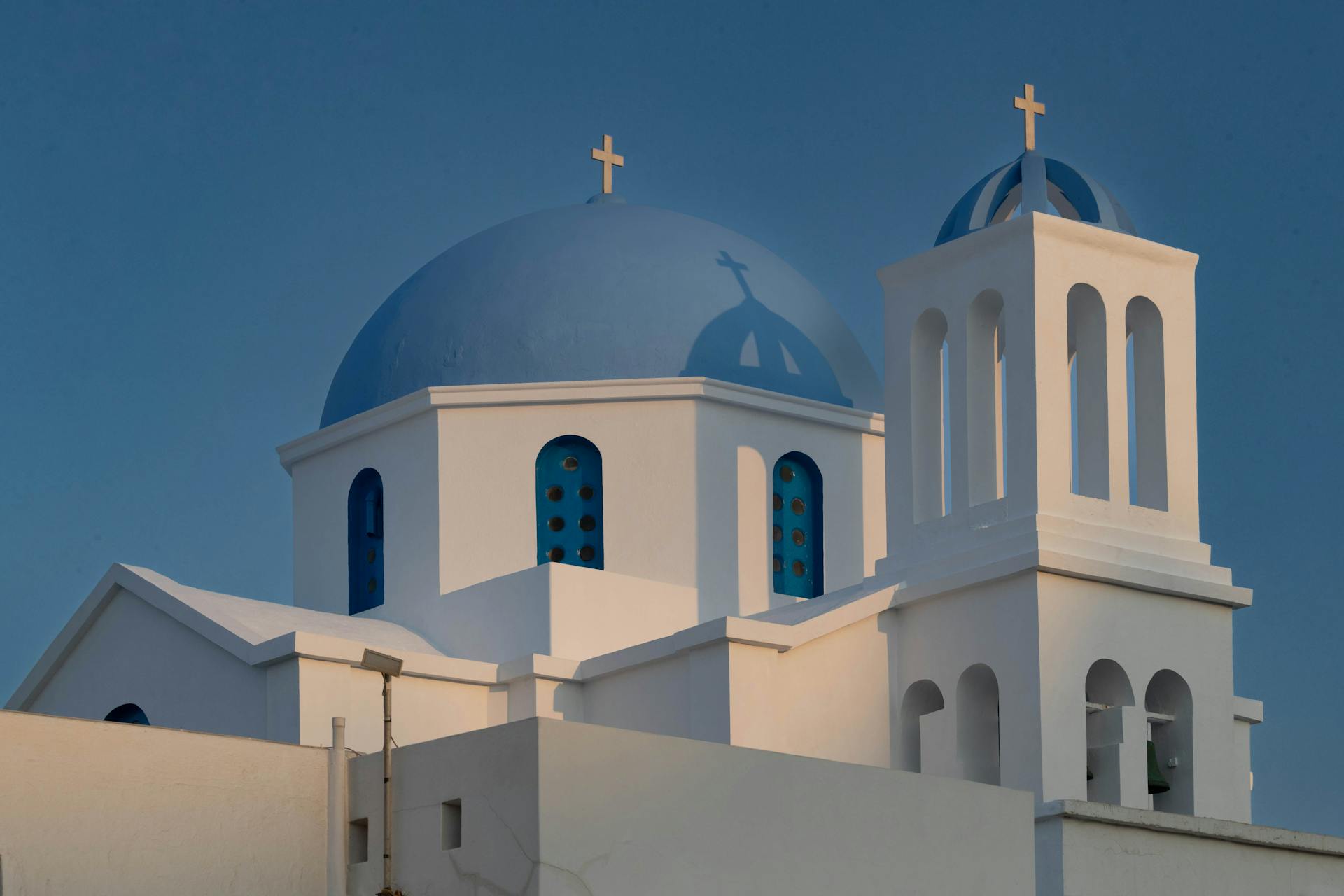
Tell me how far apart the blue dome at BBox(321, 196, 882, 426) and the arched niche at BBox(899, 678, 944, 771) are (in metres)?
3.56

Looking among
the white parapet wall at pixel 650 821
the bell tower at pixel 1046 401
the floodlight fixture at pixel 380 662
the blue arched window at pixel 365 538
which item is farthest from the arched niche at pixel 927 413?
the floodlight fixture at pixel 380 662

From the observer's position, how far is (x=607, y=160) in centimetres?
2084

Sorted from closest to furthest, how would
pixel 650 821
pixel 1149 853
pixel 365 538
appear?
pixel 650 821 → pixel 1149 853 → pixel 365 538

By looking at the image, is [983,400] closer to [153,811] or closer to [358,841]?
[358,841]

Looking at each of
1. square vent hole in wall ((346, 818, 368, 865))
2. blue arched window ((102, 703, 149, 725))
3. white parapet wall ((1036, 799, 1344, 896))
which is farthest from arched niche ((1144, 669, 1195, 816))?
blue arched window ((102, 703, 149, 725))

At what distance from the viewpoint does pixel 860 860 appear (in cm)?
1180

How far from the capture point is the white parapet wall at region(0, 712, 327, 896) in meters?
10.4

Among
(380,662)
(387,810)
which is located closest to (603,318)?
(380,662)

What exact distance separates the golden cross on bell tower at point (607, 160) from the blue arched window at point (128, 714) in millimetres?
6614

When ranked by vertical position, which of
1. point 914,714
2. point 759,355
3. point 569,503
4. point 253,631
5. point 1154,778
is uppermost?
point 759,355

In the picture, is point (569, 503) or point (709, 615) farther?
point (569, 503)

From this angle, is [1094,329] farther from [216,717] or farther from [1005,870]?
[216,717]

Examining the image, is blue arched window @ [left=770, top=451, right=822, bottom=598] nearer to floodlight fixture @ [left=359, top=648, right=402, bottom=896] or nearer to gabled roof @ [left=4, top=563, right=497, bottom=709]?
gabled roof @ [left=4, top=563, right=497, bottom=709]

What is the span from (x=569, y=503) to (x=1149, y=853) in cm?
603
